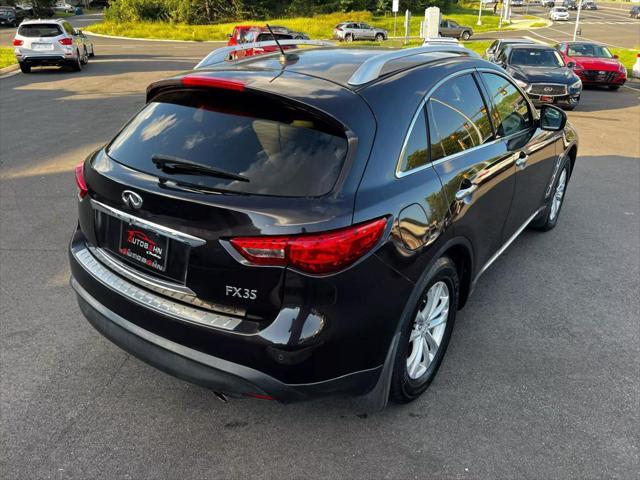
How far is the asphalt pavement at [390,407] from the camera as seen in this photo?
8.57 ft

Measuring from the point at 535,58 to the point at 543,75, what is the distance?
145 cm

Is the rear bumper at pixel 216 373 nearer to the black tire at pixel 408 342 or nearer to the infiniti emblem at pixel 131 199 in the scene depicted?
the black tire at pixel 408 342

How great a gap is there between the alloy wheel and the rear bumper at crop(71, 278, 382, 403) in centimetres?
48

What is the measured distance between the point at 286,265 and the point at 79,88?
14752mm

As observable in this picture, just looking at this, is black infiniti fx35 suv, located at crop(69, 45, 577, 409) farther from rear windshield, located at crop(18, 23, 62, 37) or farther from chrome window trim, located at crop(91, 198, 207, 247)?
rear windshield, located at crop(18, 23, 62, 37)

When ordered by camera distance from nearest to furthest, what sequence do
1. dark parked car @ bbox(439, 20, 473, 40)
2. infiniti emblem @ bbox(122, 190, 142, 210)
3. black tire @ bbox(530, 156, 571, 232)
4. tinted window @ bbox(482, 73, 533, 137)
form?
infiniti emblem @ bbox(122, 190, 142, 210)
tinted window @ bbox(482, 73, 533, 137)
black tire @ bbox(530, 156, 571, 232)
dark parked car @ bbox(439, 20, 473, 40)

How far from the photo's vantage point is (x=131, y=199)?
2.52 metres

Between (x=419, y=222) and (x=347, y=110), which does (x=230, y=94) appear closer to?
(x=347, y=110)

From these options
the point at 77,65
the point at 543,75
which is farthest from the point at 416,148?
the point at 77,65

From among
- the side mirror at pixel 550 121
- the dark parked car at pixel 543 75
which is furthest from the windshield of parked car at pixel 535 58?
the side mirror at pixel 550 121

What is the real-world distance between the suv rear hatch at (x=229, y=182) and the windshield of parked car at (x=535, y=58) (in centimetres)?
1317

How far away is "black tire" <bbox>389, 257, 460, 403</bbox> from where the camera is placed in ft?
8.82

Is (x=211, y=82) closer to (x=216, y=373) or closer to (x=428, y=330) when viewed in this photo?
(x=216, y=373)

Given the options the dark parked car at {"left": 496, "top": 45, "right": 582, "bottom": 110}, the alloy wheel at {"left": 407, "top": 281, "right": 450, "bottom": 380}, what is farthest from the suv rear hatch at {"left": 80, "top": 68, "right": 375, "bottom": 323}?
the dark parked car at {"left": 496, "top": 45, "right": 582, "bottom": 110}
